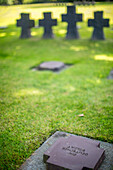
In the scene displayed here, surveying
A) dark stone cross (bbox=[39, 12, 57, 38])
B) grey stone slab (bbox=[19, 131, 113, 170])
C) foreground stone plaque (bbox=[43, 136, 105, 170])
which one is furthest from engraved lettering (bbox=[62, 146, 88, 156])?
dark stone cross (bbox=[39, 12, 57, 38])

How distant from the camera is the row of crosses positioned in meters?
8.26

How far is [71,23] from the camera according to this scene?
872 cm

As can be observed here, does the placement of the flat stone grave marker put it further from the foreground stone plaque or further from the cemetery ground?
the foreground stone plaque

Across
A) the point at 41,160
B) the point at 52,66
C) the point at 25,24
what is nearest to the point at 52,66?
the point at 52,66

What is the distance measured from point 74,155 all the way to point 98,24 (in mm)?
6918

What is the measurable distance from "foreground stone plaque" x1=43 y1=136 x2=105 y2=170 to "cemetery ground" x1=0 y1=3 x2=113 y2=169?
41 cm

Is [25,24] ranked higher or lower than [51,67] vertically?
higher

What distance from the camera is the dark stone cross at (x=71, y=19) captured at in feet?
27.8

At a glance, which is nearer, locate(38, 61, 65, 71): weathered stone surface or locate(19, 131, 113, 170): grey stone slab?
locate(19, 131, 113, 170): grey stone slab

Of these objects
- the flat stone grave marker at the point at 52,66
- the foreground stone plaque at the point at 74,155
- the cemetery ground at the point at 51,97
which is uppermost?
the foreground stone plaque at the point at 74,155

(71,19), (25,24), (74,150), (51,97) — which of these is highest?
(71,19)

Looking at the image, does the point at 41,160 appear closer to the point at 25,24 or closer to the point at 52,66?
the point at 52,66

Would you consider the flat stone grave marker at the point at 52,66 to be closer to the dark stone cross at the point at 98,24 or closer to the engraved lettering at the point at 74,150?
the dark stone cross at the point at 98,24

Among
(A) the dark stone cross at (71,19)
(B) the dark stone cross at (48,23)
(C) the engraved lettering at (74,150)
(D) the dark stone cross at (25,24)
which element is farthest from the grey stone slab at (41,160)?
(D) the dark stone cross at (25,24)
